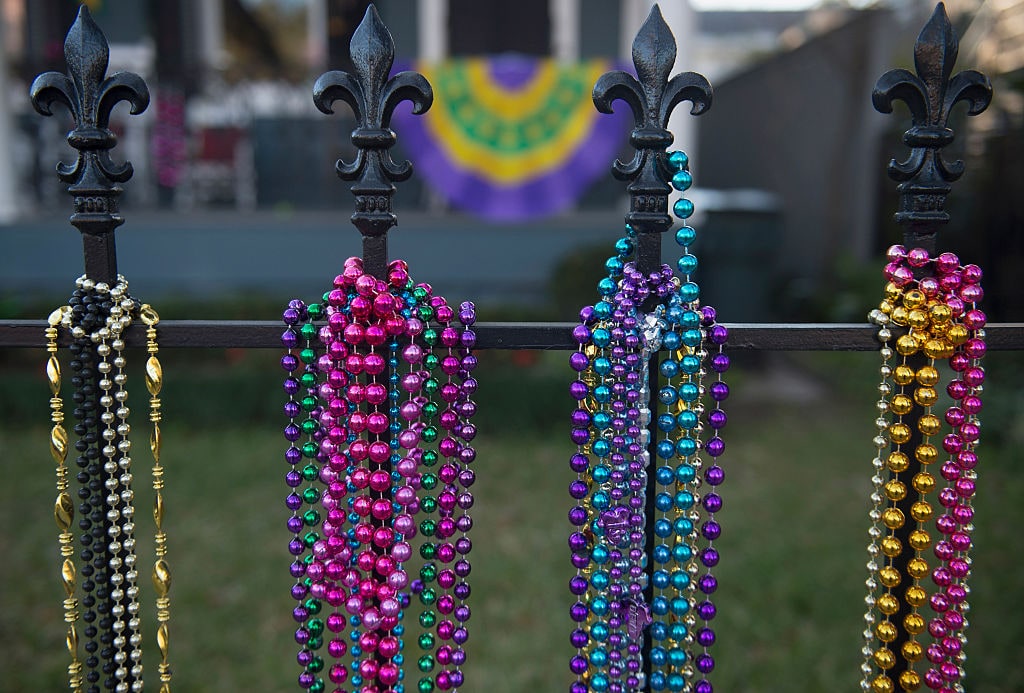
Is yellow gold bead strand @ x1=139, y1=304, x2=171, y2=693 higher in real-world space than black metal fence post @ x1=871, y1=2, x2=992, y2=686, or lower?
lower

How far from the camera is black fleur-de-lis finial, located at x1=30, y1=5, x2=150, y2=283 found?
4.71 feet

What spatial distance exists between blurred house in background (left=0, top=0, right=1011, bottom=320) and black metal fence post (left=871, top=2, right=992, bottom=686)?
Result: 446 centimetres

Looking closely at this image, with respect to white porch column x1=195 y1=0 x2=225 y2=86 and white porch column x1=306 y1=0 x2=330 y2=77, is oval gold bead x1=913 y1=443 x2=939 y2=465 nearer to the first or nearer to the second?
white porch column x1=306 y1=0 x2=330 y2=77

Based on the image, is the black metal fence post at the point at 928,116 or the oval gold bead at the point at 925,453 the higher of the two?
the black metal fence post at the point at 928,116


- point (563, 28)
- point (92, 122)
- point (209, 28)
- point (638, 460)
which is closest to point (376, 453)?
point (638, 460)

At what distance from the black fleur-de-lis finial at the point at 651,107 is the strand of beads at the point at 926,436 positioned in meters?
0.42

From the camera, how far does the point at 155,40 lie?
9.05 m

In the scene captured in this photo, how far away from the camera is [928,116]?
1.46 meters

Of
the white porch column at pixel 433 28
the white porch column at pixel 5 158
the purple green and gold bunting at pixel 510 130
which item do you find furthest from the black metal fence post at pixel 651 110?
the white porch column at pixel 5 158

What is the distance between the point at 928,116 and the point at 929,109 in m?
0.01

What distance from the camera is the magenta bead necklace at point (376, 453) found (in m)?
Answer: 1.46

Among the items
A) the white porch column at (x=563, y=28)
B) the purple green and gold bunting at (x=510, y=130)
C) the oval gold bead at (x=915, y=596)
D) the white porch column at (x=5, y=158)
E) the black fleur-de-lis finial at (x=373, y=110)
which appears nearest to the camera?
the black fleur-de-lis finial at (x=373, y=110)

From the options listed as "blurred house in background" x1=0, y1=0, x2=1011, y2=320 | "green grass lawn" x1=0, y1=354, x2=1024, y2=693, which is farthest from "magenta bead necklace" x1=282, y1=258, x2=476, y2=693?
"blurred house in background" x1=0, y1=0, x2=1011, y2=320

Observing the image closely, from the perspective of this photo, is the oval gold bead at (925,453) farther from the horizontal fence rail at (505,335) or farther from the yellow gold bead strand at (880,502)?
the horizontal fence rail at (505,335)
